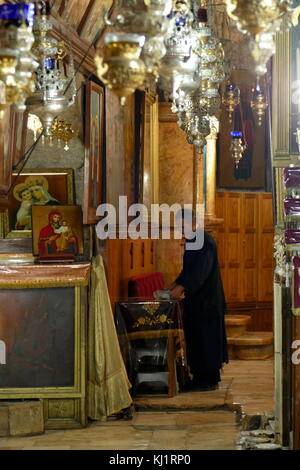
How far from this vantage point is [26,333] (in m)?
9.23

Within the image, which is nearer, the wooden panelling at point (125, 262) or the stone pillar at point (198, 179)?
the wooden panelling at point (125, 262)

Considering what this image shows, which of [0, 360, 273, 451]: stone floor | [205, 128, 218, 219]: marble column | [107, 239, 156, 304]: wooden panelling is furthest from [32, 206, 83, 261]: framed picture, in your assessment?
[205, 128, 218, 219]: marble column

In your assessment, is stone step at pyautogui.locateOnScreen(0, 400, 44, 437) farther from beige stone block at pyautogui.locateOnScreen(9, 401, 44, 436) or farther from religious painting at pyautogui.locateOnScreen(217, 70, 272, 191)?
religious painting at pyautogui.locateOnScreen(217, 70, 272, 191)

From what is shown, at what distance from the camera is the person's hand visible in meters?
10.6

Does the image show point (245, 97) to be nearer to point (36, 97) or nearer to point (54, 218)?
point (54, 218)

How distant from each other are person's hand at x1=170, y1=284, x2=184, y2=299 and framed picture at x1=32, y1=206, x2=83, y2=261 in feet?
4.63

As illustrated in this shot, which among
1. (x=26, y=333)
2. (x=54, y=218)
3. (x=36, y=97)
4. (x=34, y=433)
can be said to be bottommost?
(x=34, y=433)

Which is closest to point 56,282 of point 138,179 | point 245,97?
point 138,179

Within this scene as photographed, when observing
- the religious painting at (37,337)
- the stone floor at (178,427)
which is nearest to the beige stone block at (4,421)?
the stone floor at (178,427)

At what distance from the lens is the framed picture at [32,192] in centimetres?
983

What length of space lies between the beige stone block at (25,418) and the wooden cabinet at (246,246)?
711 cm

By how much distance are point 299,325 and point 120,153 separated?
4644 mm

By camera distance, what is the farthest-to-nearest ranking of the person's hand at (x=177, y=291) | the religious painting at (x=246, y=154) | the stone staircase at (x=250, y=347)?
1. the religious painting at (x=246, y=154)
2. the stone staircase at (x=250, y=347)
3. the person's hand at (x=177, y=291)

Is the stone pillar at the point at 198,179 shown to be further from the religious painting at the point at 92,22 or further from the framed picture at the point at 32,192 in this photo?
the framed picture at the point at 32,192
